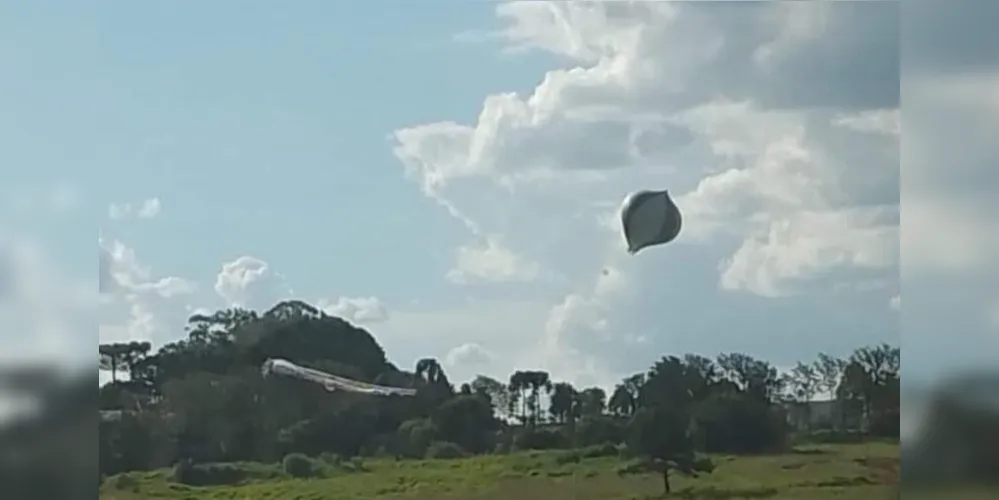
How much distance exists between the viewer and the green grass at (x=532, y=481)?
4926 mm

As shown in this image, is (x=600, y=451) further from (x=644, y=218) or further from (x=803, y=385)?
(x=644, y=218)

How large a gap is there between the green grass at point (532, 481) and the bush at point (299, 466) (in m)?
0.02

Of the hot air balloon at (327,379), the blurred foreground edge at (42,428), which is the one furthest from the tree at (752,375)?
the blurred foreground edge at (42,428)

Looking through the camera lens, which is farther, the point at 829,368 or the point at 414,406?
the point at 414,406

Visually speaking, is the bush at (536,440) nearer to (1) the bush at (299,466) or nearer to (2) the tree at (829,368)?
(1) the bush at (299,466)

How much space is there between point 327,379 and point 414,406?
0.29 metres

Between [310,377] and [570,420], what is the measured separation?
831 millimetres

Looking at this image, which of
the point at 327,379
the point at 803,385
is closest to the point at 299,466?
the point at 327,379

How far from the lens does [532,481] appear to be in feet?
16.3

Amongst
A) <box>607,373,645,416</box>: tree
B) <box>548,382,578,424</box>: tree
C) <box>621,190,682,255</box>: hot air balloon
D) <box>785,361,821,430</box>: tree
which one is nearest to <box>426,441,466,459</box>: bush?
<box>548,382,578,424</box>: tree

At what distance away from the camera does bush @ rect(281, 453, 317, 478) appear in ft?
16.2

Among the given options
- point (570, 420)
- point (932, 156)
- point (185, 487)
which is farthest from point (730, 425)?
point (185, 487)

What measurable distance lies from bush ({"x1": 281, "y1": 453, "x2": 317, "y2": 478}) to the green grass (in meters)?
0.02

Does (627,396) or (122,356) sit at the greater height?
(122,356)
